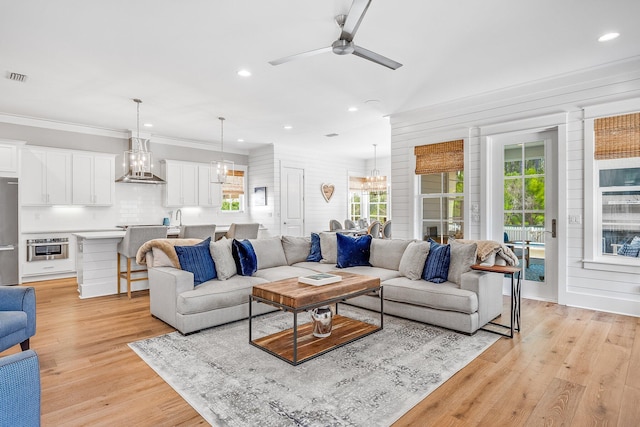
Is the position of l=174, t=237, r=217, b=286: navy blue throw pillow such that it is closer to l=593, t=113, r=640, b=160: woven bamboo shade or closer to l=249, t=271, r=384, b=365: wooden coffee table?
l=249, t=271, r=384, b=365: wooden coffee table

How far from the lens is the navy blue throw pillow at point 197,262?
3613 mm

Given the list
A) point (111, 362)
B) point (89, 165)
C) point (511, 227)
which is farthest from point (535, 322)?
point (89, 165)

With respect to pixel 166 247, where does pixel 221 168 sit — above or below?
above

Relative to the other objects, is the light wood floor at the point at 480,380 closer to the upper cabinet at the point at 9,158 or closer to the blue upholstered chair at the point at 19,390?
the blue upholstered chair at the point at 19,390

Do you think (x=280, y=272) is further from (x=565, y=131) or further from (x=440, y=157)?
(x=565, y=131)

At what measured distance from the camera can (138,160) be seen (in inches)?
207

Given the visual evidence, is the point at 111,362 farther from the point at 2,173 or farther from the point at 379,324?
the point at 2,173

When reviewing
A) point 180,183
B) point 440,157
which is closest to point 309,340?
point 440,157

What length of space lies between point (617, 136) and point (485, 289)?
7.77ft

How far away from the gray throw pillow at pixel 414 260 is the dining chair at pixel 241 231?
2.70 m

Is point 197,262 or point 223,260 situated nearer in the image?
point 197,262

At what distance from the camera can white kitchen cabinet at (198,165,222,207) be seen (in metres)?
7.80

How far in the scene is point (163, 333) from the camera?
3.35 m

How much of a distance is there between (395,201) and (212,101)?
3344 millimetres
